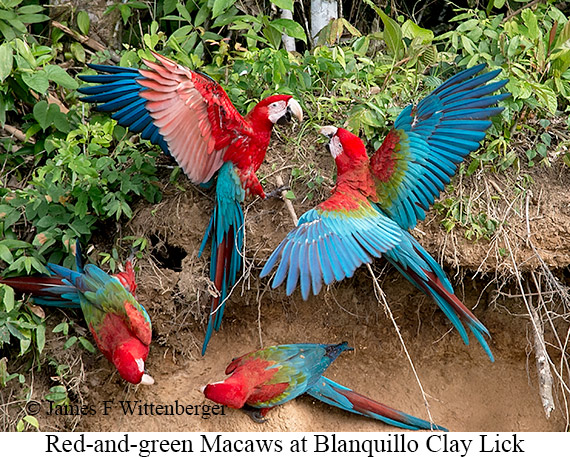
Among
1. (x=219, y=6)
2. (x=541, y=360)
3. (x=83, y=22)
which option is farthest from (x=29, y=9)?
(x=541, y=360)

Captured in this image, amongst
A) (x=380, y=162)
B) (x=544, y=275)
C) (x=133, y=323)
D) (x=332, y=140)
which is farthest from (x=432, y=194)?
(x=133, y=323)

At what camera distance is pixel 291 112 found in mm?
2973

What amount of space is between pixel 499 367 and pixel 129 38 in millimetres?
2435

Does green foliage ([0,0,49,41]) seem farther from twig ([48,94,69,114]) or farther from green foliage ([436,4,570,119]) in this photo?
green foliage ([436,4,570,119])

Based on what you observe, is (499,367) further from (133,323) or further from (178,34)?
(178,34)

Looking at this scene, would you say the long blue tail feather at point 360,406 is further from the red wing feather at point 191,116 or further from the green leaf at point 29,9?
the green leaf at point 29,9

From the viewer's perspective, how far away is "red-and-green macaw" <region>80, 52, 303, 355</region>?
2725 mm

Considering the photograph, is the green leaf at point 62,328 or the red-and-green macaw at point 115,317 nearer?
the red-and-green macaw at point 115,317

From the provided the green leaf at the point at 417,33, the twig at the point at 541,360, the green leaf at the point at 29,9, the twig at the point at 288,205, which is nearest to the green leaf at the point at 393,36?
the green leaf at the point at 417,33

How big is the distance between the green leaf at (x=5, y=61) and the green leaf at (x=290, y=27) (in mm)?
1118

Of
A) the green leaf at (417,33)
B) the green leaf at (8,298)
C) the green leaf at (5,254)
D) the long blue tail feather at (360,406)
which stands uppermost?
the green leaf at (417,33)

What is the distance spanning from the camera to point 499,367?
11.3 feet

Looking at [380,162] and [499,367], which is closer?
[380,162]

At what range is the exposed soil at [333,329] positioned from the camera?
3072mm
